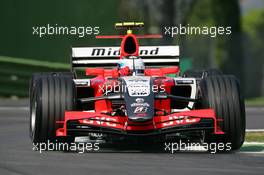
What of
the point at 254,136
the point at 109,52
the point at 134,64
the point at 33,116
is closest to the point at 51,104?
the point at 33,116

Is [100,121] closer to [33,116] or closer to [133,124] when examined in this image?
[133,124]

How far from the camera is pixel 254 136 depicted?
17.9 m

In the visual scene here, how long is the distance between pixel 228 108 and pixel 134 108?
1.29 meters

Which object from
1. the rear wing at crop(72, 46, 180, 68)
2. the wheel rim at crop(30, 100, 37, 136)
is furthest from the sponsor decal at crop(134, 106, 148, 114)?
the rear wing at crop(72, 46, 180, 68)

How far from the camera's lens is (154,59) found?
17.8 m

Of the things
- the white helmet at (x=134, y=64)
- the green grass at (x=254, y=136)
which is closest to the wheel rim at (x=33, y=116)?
the white helmet at (x=134, y=64)

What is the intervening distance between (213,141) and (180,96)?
1.40 m

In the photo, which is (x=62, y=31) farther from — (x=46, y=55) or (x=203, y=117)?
(x=203, y=117)

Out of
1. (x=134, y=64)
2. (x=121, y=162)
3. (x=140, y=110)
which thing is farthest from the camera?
(x=134, y=64)

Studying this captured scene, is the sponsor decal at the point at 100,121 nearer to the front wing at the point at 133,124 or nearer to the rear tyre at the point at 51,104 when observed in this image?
the front wing at the point at 133,124

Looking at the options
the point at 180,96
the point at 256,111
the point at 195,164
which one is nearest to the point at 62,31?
the point at 256,111

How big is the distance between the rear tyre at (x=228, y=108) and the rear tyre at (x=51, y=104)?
1823 mm

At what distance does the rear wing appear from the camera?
17.5 metres

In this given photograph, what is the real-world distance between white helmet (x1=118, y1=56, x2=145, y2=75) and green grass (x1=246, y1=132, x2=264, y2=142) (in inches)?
88.1
